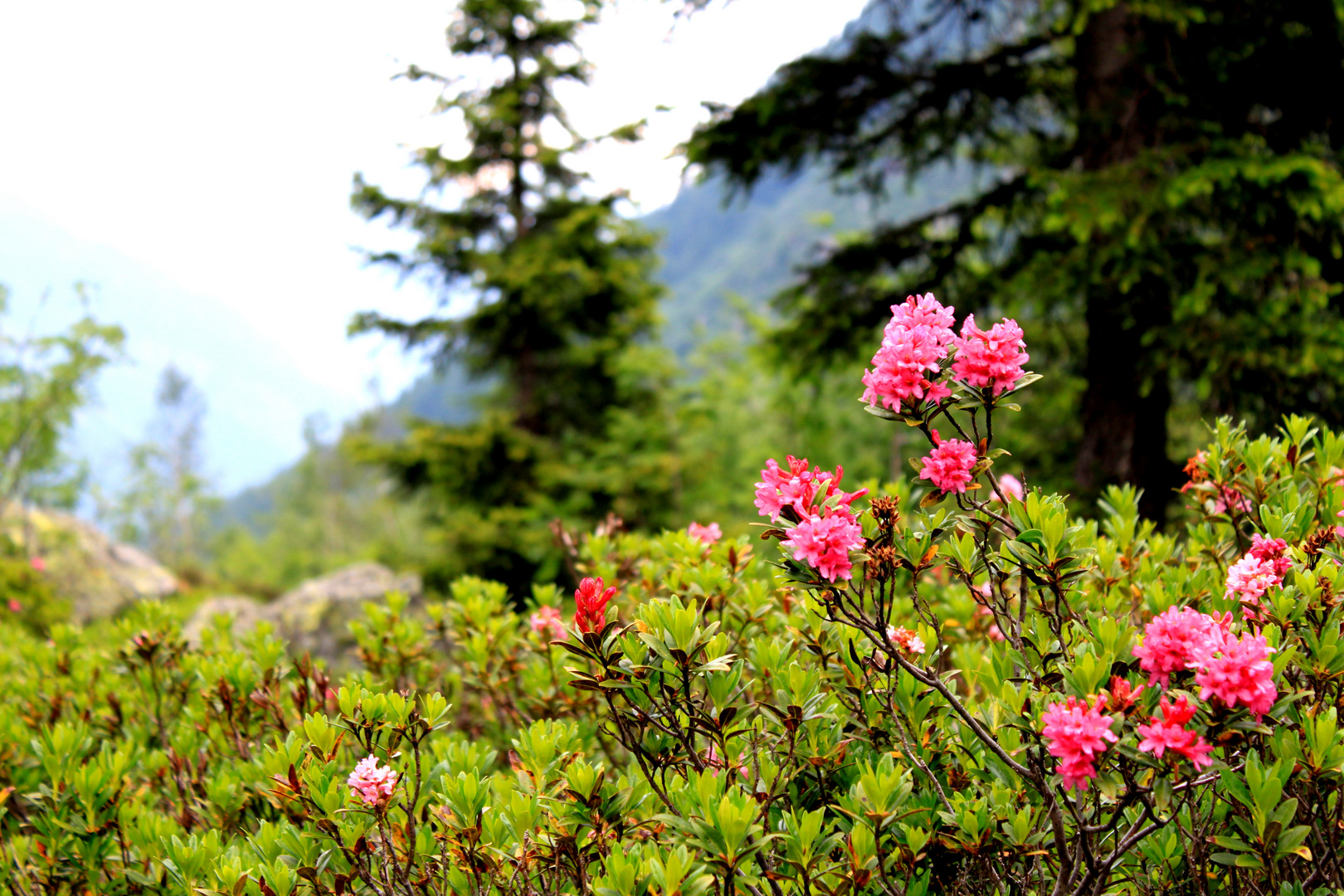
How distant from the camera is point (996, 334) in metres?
1.44

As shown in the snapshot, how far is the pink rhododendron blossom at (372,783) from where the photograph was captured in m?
1.51

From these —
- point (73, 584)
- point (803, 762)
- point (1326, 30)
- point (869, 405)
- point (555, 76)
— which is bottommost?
point (73, 584)

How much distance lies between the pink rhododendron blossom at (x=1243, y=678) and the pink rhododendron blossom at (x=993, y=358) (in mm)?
A: 577

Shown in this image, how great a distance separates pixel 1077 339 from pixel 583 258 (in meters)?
8.06

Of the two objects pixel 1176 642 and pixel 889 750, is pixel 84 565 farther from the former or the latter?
pixel 1176 642

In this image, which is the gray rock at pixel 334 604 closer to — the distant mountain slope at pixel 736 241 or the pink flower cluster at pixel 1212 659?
the pink flower cluster at pixel 1212 659

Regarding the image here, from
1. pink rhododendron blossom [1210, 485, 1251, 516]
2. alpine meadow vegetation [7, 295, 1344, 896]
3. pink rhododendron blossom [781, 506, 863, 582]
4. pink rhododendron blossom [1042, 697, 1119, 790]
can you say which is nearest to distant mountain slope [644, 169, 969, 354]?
pink rhododendron blossom [1210, 485, 1251, 516]

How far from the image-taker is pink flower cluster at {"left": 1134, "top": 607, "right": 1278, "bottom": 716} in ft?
3.93

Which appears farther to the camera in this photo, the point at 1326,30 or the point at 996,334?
the point at 1326,30

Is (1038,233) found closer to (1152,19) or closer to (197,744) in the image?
(1152,19)

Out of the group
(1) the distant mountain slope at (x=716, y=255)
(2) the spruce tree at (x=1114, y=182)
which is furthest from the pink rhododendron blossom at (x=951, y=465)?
(1) the distant mountain slope at (x=716, y=255)

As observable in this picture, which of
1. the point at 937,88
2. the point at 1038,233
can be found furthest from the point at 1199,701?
the point at 937,88

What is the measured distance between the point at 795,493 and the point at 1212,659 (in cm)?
74

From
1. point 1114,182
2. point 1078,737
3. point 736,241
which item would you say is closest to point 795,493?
point 1078,737
